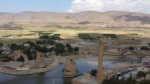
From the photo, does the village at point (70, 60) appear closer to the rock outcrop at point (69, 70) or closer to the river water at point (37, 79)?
the rock outcrop at point (69, 70)

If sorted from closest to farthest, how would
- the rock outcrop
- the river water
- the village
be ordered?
the village, the river water, the rock outcrop

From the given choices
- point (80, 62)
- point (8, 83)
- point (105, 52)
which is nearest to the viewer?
point (8, 83)

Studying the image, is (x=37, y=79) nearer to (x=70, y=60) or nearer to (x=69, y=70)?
(x=69, y=70)

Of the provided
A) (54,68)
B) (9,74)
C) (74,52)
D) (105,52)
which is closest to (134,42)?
(105,52)

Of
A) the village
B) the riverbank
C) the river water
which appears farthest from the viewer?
the riverbank

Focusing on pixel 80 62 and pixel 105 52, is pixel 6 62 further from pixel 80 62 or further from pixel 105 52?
pixel 105 52

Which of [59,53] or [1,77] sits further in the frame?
[59,53]

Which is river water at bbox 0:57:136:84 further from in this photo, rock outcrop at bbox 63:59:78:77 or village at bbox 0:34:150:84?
rock outcrop at bbox 63:59:78:77

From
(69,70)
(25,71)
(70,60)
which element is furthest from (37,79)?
(70,60)

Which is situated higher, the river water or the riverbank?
the riverbank

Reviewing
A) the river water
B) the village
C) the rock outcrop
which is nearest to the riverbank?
the village

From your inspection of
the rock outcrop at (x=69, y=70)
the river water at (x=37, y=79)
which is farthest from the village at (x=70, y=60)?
the river water at (x=37, y=79)
